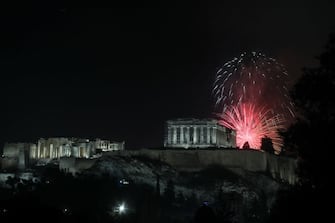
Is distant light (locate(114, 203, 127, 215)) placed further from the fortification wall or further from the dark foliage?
the dark foliage

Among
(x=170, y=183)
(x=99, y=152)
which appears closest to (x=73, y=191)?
(x=170, y=183)

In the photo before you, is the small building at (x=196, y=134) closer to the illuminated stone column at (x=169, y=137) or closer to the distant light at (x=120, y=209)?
the illuminated stone column at (x=169, y=137)

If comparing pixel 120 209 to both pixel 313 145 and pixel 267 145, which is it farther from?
pixel 313 145

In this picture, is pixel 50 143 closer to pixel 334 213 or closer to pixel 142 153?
pixel 142 153

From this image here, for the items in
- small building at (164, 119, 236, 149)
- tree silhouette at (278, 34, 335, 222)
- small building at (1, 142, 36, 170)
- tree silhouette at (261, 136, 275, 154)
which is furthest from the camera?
small building at (1, 142, 36, 170)

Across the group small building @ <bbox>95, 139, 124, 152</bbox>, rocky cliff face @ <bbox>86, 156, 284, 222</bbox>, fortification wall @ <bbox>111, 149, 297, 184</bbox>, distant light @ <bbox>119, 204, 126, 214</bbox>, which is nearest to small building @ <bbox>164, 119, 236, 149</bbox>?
fortification wall @ <bbox>111, 149, 297, 184</bbox>

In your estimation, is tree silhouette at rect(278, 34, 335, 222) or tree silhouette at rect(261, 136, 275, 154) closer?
tree silhouette at rect(278, 34, 335, 222)

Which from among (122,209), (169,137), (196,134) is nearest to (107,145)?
(169,137)

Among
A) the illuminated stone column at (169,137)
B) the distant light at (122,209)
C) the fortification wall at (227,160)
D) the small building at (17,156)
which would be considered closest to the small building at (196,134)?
the illuminated stone column at (169,137)
